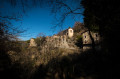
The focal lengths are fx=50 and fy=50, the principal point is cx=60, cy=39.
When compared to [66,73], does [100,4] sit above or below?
above

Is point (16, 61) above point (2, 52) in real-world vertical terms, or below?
below

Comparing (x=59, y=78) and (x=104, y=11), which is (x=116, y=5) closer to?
(x=104, y=11)

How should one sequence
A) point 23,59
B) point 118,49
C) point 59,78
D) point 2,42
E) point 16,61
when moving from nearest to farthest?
point 118,49
point 59,78
point 2,42
point 16,61
point 23,59

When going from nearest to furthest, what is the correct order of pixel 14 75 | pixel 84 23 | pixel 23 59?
pixel 14 75 → pixel 23 59 → pixel 84 23

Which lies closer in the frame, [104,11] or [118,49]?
[118,49]

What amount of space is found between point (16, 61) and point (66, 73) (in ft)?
13.8

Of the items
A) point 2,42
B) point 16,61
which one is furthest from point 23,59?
point 2,42

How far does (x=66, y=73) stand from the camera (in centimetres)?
261

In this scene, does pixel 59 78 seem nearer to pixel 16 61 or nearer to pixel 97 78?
pixel 97 78

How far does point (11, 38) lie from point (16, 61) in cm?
200

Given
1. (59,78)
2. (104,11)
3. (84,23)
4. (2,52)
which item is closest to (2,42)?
(2,52)

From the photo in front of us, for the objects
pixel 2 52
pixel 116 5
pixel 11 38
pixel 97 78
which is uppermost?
pixel 116 5

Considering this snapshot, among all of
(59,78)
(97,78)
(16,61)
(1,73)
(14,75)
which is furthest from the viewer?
(16,61)

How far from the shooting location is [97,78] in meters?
1.83
